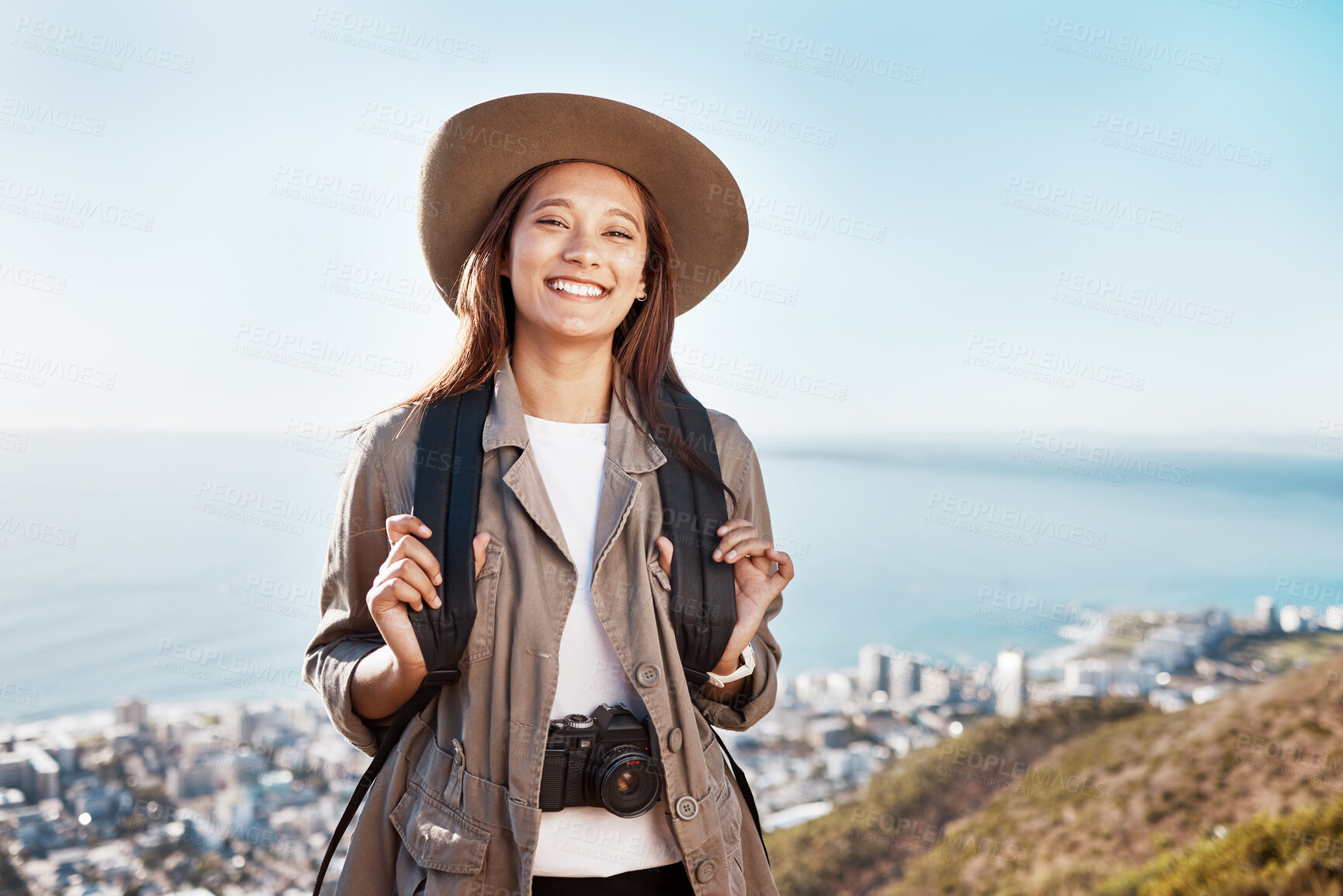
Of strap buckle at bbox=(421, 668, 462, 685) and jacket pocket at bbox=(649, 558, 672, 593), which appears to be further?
jacket pocket at bbox=(649, 558, 672, 593)

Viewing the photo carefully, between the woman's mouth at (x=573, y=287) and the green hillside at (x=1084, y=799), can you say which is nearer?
the woman's mouth at (x=573, y=287)

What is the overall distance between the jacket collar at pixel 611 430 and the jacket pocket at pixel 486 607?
191 millimetres

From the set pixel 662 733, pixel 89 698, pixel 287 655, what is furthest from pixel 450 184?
pixel 89 698

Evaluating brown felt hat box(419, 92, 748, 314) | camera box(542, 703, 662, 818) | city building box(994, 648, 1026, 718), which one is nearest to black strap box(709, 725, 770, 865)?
camera box(542, 703, 662, 818)

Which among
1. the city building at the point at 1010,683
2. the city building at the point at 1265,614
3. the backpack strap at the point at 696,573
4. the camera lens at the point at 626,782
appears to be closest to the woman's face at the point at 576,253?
the backpack strap at the point at 696,573

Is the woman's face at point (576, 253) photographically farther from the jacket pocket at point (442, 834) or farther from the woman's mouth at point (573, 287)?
the jacket pocket at point (442, 834)

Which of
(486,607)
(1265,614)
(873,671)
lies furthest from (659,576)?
(1265,614)

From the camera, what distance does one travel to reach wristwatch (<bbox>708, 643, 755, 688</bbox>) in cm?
157

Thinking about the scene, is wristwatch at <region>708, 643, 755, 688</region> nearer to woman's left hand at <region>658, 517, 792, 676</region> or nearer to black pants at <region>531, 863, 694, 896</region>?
woman's left hand at <region>658, 517, 792, 676</region>

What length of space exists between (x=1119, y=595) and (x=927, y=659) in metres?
1.71

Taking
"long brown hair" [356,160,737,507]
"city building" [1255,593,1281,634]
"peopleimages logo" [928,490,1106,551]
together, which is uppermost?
"long brown hair" [356,160,737,507]

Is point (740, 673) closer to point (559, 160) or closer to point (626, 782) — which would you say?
point (626, 782)

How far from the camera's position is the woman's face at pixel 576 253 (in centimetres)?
151

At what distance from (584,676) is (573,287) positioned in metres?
0.67
